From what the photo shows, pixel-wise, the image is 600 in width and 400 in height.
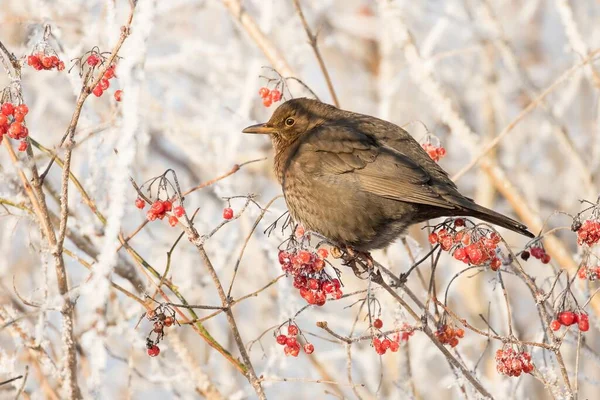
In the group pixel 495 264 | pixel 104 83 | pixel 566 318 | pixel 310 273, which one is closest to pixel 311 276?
pixel 310 273

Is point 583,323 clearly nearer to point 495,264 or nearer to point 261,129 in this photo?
point 495,264

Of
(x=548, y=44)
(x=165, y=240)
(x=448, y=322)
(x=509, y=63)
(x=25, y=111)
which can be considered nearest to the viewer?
(x=25, y=111)

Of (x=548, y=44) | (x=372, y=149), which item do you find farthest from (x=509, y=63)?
(x=548, y=44)

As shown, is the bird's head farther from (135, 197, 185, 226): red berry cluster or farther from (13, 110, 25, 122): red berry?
(13, 110, 25, 122): red berry

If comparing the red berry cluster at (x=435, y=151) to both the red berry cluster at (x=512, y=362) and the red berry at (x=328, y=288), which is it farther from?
the red berry cluster at (x=512, y=362)

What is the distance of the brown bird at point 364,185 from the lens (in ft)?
12.1

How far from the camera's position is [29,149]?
2514 mm

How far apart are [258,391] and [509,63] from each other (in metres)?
3.18

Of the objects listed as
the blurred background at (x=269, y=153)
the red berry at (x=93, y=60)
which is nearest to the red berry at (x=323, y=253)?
the blurred background at (x=269, y=153)

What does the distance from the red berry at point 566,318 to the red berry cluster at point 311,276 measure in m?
0.73

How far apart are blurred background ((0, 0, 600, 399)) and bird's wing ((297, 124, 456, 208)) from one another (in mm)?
276

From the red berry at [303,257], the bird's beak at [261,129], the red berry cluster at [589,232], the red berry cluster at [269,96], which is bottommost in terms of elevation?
the red berry at [303,257]

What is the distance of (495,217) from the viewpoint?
3264mm

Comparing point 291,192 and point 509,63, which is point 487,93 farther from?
point 291,192
